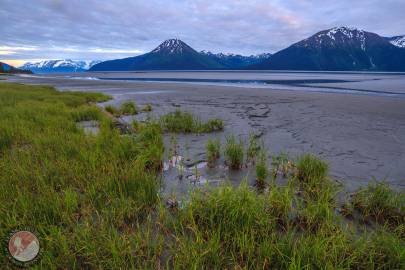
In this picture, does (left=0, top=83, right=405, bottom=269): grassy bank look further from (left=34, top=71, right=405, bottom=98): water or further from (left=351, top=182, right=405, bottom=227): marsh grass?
(left=34, top=71, right=405, bottom=98): water

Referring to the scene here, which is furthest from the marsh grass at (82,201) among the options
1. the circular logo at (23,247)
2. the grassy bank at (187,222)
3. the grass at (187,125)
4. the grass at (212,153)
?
the grass at (187,125)

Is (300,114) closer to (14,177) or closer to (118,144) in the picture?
(118,144)

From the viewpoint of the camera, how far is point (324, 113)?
1702cm

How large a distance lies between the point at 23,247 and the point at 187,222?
7.20 ft

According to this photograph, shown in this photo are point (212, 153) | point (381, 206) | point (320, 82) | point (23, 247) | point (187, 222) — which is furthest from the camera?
point (320, 82)

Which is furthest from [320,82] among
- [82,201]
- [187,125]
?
[82,201]

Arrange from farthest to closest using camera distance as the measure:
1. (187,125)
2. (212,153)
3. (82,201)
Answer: (187,125) → (212,153) → (82,201)

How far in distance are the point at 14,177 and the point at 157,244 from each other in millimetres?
3520

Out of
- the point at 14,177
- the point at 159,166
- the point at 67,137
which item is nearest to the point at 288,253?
the point at 159,166

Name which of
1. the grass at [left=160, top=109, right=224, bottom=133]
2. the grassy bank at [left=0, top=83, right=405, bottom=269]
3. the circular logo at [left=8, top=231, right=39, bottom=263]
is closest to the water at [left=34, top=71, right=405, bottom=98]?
the grass at [left=160, top=109, right=224, bottom=133]

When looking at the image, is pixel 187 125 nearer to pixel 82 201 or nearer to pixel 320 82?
pixel 82 201

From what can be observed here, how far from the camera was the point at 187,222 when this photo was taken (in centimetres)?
396

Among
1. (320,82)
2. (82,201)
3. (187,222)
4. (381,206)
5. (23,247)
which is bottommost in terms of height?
(381,206)

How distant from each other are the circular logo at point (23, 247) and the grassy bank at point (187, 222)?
0.13 meters
